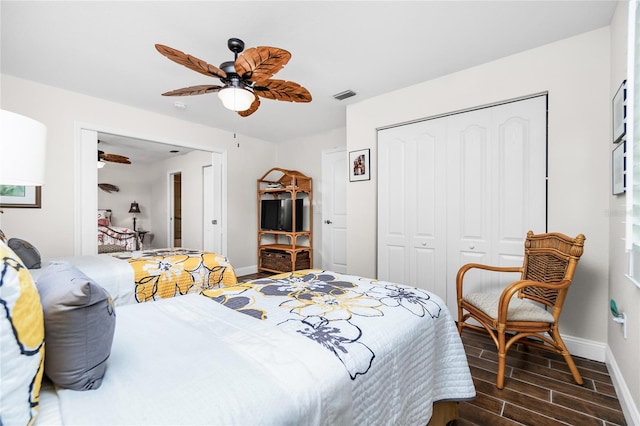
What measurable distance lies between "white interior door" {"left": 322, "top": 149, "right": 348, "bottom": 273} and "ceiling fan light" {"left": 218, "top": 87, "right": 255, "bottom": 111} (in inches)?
104

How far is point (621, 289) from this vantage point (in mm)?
1766

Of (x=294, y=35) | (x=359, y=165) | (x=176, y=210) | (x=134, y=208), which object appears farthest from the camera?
(x=134, y=208)

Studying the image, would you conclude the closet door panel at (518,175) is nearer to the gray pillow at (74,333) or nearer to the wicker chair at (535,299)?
the wicker chair at (535,299)

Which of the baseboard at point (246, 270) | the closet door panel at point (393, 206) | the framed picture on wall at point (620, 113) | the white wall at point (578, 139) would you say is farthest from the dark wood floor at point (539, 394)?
the baseboard at point (246, 270)

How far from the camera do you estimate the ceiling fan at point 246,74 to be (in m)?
1.77

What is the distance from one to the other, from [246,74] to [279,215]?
3162 mm

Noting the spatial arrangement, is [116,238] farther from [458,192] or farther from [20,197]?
[458,192]

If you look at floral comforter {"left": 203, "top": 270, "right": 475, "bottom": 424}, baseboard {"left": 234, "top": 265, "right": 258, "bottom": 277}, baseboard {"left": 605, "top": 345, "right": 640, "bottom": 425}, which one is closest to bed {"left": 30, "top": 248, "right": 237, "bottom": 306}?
floral comforter {"left": 203, "top": 270, "right": 475, "bottom": 424}

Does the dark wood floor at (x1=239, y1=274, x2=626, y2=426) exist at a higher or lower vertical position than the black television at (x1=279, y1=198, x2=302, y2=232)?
lower

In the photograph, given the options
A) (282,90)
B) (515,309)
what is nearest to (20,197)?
(282,90)

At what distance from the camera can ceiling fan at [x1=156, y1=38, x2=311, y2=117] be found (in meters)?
1.77

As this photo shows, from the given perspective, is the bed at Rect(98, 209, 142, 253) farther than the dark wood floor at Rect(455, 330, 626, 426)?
Yes

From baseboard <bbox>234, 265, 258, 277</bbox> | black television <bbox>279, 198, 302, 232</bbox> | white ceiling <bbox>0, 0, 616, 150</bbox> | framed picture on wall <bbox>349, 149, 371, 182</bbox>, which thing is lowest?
baseboard <bbox>234, 265, 258, 277</bbox>

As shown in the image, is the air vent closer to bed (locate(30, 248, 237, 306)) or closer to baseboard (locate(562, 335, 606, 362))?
bed (locate(30, 248, 237, 306))
